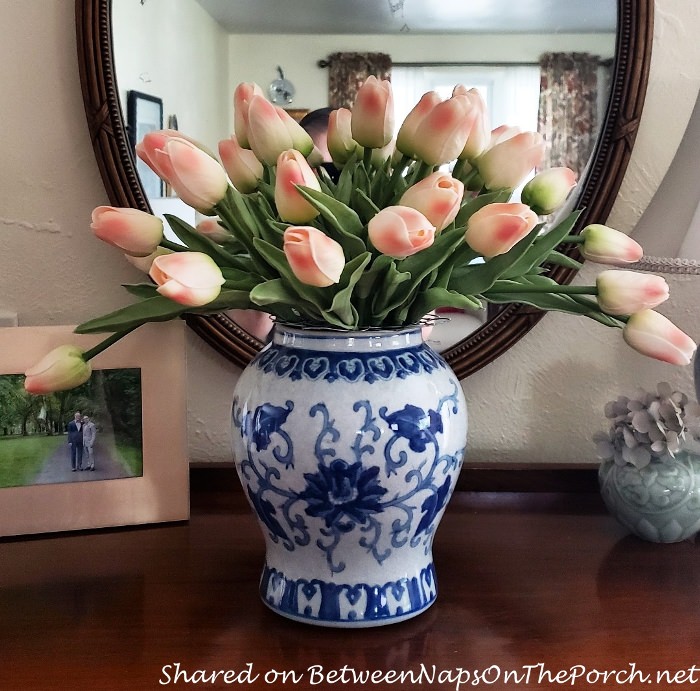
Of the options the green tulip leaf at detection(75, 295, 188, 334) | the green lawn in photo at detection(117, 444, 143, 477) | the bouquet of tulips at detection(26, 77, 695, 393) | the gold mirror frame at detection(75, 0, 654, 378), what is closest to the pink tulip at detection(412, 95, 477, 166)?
the bouquet of tulips at detection(26, 77, 695, 393)

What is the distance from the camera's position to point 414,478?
60 centimetres

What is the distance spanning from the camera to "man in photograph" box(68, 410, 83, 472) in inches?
31.8

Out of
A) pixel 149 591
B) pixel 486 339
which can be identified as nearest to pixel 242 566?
pixel 149 591

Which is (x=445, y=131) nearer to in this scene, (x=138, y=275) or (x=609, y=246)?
(x=609, y=246)

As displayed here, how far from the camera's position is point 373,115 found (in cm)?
59

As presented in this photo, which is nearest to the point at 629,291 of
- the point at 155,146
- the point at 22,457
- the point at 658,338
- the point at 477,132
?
the point at 658,338

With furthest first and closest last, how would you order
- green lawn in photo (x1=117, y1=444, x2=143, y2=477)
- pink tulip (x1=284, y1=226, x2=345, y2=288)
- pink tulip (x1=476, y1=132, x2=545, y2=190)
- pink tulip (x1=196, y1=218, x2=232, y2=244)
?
green lawn in photo (x1=117, y1=444, x2=143, y2=477) → pink tulip (x1=196, y1=218, x2=232, y2=244) → pink tulip (x1=476, y1=132, x2=545, y2=190) → pink tulip (x1=284, y1=226, x2=345, y2=288)

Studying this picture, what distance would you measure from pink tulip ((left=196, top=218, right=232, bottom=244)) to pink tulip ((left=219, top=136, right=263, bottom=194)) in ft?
0.24

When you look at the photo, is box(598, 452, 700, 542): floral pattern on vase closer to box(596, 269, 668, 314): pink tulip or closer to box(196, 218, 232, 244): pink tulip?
box(596, 269, 668, 314): pink tulip

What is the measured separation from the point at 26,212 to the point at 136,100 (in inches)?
7.2

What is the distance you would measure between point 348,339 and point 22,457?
40 cm

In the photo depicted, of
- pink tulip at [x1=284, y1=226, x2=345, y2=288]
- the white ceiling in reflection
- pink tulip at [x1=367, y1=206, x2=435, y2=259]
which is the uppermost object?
the white ceiling in reflection

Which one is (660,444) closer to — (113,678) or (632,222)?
(632,222)

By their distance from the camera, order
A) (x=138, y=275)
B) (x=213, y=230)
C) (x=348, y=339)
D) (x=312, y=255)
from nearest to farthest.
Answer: (x=312, y=255)
(x=348, y=339)
(x=213, y=230)
(x=138, y=275)
